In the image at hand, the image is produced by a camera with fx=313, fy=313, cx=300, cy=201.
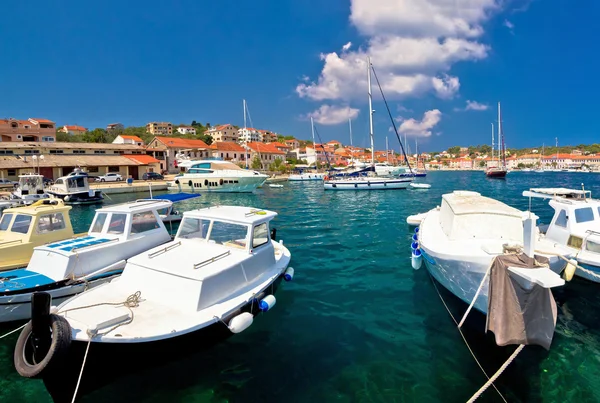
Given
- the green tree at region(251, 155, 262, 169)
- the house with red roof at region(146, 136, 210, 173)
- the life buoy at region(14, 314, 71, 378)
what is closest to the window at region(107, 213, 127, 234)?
the life buoy at region(14, 314, 71, 378)

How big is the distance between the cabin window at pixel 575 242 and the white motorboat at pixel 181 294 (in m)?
9.19

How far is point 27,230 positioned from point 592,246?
18007mm

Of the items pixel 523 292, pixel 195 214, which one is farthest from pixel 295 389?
pixel 195 214

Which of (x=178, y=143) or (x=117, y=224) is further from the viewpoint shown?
→ (x=178, y=143)

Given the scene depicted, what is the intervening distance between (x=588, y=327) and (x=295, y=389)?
7.43 metres

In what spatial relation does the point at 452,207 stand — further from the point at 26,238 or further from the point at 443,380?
the point at 26,238

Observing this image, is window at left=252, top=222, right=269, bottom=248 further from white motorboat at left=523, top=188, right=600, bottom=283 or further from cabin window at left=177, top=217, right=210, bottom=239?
white motorboat at left=523, top=188, right=600, bottom=283

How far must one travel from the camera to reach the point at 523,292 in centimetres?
553

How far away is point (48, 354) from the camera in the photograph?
14.8ft

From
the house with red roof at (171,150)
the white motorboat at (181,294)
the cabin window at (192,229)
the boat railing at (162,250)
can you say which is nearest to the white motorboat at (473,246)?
the white motorboat at (181,294)

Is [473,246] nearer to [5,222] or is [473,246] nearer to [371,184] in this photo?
[5,222]

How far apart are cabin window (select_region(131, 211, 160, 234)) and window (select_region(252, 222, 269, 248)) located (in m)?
4.44

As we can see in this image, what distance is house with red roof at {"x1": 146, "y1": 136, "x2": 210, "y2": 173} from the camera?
251 feet

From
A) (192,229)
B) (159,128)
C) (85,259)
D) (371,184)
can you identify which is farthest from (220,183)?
(159,128)
